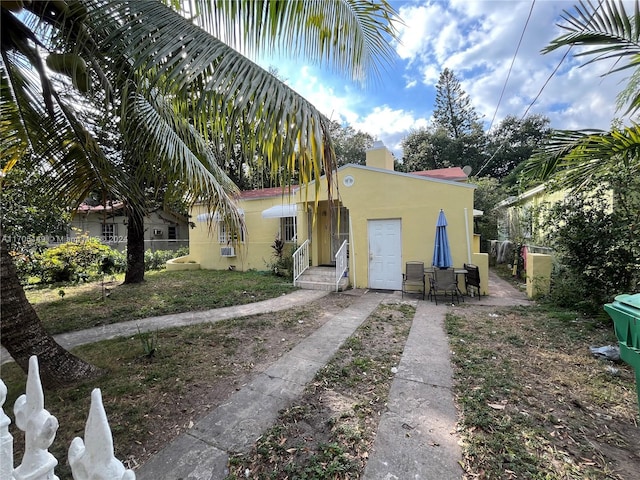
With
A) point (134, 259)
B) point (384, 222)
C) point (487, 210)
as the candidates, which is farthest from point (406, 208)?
point (487, 210)

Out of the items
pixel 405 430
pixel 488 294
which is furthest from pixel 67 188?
pixel 488 294

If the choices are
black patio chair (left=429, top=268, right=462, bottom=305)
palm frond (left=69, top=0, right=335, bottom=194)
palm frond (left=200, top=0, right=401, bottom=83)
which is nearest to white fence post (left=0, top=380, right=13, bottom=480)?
palm frond (left=69, top=0, right=335, bottom=194)

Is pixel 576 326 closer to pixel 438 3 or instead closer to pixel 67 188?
pixel 438 3

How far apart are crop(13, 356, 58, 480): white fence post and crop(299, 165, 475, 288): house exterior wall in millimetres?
7910

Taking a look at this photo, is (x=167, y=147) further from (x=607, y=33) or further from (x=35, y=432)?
(x=607, y=33)

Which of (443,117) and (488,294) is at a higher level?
(443,117)

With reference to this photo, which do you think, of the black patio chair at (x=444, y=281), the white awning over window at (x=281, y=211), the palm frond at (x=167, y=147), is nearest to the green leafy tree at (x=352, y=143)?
the white awning over window at (x=281, y=211)

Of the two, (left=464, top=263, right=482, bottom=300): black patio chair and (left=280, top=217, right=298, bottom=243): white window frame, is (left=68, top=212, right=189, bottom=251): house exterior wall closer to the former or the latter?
(left=280, top=217, right=298, bottom=243): white window frame

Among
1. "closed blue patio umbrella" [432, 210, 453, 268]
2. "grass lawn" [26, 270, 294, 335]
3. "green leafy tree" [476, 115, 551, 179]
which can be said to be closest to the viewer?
"grass lawn" [26, 270, 294, 335]

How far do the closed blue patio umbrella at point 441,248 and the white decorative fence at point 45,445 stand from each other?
8249 mm

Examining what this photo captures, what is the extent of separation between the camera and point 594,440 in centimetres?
268

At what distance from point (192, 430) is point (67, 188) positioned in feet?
13.5

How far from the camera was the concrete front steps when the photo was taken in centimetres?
983

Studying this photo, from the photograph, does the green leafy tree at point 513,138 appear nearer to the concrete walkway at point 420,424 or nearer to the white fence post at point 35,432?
the concrete walkway at point 420,424
